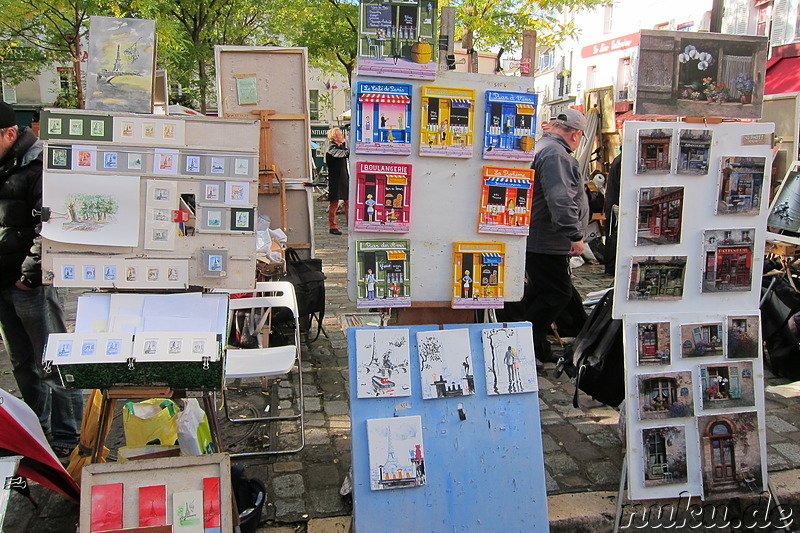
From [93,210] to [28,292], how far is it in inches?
38.2

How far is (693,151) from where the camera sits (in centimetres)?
281

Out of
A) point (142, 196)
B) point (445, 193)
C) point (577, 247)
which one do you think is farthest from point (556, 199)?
point (142, 196)

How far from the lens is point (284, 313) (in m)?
5.23

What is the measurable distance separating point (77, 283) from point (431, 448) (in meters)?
1.62

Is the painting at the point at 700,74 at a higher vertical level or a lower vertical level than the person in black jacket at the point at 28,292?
higher

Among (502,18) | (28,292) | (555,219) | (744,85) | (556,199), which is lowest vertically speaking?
(28,292)

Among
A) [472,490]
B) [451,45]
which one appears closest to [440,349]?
[472,490]

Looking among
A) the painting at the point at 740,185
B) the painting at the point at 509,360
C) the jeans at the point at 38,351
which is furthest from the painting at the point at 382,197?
the jeans at the point at 38,351

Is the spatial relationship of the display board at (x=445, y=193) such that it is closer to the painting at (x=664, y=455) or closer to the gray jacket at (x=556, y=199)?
the painting at (x=664, y=455)

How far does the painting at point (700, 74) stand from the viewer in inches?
110

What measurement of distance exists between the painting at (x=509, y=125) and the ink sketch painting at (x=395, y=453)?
1.19 meters

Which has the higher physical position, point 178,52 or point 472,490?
point 178,52

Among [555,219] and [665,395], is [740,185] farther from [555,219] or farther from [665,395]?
[555,219]

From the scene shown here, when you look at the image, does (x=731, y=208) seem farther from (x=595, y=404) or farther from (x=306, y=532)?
(x=306, y=532)
